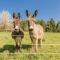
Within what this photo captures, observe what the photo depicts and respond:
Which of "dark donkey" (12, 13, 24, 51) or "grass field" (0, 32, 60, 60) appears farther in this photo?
"dark donkey" (12, 13, 24, 51)

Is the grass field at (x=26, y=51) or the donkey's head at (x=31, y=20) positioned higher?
the donkey's head at (x=31, y=20)

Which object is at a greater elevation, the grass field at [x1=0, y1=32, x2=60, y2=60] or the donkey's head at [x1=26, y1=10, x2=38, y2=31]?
the donkey's head at [x1=26, y1=10, x2=38, y2=31]

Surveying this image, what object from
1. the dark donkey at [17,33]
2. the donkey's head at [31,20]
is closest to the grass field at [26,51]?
the dark donkey at [17,33]

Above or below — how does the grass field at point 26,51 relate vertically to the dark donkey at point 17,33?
below

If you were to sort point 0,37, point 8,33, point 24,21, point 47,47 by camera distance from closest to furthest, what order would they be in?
point 24,21 → point 47,47 → point 0,37 → point 8,33

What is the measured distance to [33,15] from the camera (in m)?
6.93

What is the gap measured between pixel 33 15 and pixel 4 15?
3103 millimetres

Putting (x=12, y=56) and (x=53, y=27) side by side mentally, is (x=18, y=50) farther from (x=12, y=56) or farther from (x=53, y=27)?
(x=53, y=27)

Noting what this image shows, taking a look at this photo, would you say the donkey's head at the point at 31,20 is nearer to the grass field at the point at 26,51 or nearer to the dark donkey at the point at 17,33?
the dark donkey at the point at 17,33

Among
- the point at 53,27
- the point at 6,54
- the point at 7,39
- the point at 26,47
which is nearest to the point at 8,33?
the point at 7,39

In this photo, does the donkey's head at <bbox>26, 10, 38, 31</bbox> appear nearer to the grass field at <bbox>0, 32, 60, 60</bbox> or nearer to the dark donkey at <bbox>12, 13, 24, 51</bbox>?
the dark donkey at <bbox>12, 13, 24, 51</bbox>

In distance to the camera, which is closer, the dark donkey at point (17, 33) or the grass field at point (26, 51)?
the grass field at point (26, 51)

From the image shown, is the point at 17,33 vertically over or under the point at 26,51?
over

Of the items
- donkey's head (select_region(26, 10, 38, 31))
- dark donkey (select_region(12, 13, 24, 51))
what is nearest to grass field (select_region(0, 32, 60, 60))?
dark donkey (select_region(12, 13, 24, 51))
